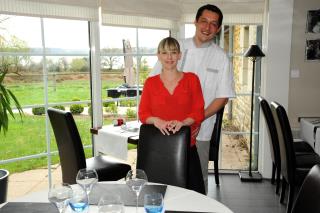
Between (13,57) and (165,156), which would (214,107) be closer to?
(165,156)

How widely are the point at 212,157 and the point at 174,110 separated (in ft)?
5.03

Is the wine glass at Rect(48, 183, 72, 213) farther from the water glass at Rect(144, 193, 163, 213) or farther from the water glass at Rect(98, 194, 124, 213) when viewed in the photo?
the water glass at Rect(144, 193, 163, 213)

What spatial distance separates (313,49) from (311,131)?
3.43 ft

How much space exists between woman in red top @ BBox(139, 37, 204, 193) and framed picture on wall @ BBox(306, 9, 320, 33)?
92.7 inches

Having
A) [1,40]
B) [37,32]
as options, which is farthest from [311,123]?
[1,40]

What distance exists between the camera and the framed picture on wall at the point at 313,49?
3883 millimetres

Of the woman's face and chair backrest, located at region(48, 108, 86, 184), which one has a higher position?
the woman's face

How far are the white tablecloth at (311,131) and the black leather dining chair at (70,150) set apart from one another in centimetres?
191

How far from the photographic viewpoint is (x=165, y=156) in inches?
77.8

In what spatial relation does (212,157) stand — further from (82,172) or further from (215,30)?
(82,172)

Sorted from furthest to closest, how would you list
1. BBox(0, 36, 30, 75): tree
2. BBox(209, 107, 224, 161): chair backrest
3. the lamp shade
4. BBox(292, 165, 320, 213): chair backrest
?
the lamp shade → BBox(209, 107, 224, 161): chair backrest → BBox(0, 36, 30, 75): tree → BBox(292, 165, 320, 213): chair backrest

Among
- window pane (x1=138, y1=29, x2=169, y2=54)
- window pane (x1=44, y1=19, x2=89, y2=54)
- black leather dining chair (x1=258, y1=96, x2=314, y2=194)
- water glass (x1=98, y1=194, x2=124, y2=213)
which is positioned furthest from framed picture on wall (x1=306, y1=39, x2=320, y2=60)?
water glass (x1=98, y1=194, x2=124, y2=213)

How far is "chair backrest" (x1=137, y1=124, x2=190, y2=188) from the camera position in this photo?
6.35 feet

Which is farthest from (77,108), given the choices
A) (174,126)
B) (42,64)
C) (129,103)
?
(174,126)
